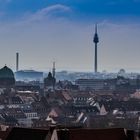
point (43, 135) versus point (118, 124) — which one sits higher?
point (43, 135)

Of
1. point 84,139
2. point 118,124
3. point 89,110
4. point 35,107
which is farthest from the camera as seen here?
point 35,107

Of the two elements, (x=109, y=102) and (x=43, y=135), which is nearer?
(x=43, y=135)

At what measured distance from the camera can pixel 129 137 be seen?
1938 centimetres

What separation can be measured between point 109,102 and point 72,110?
10221mm

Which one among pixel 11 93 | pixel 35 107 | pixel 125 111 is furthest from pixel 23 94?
pixel 125 111

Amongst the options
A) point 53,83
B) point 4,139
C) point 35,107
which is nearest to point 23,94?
point 35,107

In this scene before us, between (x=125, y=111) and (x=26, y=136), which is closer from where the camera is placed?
(x=26, y=136)

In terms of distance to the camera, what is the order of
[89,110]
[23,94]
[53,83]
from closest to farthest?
[89,110] < [23,94] < [53,83]

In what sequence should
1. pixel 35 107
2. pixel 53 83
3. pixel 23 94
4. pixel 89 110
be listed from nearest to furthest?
pixel 89 110
pixel 35 107
pixel 23 94
pixel 53 83

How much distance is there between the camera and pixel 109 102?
95750 mm

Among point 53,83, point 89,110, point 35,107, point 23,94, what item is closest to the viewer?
point 89,110

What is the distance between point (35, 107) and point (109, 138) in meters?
72.5

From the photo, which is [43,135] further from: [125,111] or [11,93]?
[11,93]

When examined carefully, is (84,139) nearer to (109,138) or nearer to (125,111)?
(109,138)
